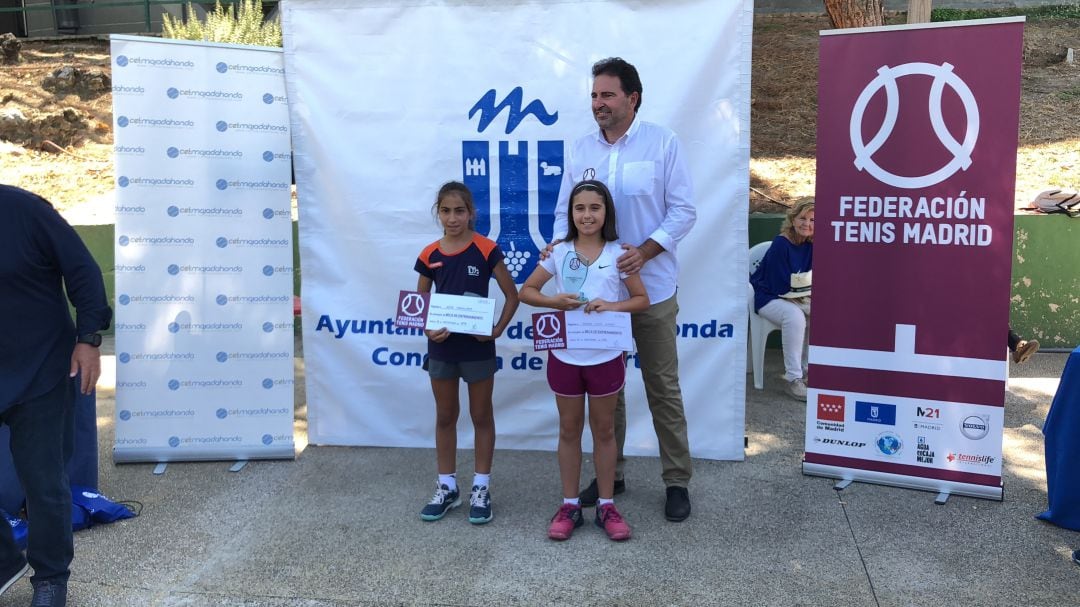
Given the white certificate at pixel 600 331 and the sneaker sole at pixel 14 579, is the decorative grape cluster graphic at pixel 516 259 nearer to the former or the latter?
the white certificate at pixel 600 331

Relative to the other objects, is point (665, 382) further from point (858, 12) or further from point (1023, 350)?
point (858, 12)

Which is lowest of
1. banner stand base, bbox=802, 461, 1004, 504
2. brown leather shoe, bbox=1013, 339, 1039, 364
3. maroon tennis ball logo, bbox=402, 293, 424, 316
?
banner stand base, bbox=802, 461, 1004, 504

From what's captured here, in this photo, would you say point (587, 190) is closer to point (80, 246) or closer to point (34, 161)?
point (80, 246)

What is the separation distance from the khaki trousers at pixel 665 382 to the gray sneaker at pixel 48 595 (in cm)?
237

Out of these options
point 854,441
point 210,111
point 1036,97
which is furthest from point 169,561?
point 1036,97

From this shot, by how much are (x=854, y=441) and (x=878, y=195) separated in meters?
1.21

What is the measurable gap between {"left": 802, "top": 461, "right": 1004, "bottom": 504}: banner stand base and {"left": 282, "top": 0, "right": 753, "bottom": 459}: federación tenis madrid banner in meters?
0.46

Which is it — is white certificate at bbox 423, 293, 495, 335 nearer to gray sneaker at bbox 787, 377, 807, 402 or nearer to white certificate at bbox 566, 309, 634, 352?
white certificate at bbox 566, 309, 634, 352

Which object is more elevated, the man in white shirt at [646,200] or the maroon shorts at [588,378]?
the man in white shirt at [646,200]

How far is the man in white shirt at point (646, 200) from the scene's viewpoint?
392 centimetres

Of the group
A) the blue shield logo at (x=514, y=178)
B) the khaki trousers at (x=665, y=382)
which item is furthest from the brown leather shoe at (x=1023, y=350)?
the blue shield logo at (x=514, y=178)

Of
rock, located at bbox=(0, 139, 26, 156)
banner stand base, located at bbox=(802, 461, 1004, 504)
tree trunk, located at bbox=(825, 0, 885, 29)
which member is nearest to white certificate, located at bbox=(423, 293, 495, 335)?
banner stand base, located at bbox=(802, 461, 1004, 504)

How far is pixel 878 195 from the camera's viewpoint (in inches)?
171

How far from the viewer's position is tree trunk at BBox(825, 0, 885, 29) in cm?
708
